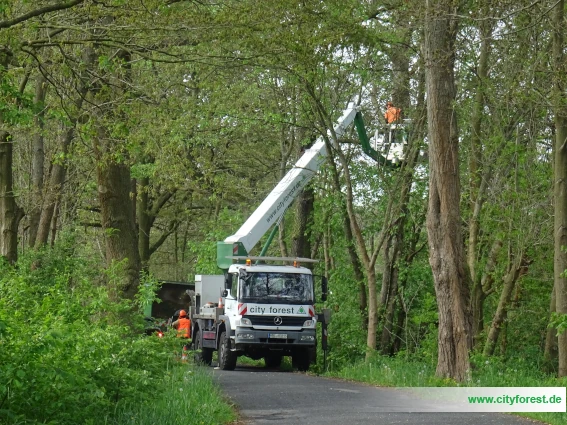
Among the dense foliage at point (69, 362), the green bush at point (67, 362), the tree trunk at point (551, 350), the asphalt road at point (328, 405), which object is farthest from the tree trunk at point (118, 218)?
the tree trunk at point (551, 350)

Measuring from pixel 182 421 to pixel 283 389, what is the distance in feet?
20.6

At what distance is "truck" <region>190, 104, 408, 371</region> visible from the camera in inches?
958

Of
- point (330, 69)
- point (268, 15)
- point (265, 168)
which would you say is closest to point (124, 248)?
point (268, 15)

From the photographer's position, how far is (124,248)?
61.3ft

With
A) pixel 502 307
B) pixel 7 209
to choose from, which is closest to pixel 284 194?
pixel 502 307

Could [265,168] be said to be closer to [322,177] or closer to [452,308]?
[322,177]

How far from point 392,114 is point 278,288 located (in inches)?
208

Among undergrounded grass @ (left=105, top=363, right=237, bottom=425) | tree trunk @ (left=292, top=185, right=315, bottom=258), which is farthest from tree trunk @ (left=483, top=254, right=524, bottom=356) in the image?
undergrounded grass @ (left=105, top=363, right=237, bottom=425)

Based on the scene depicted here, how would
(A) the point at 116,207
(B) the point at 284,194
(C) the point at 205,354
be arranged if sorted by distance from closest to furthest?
(A) the point at 116,207
(B) the point at 284,194
(C) the point at 205,354

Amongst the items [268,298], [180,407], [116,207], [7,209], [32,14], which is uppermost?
[32,14]

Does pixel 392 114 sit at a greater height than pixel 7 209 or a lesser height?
greater

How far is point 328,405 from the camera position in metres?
14.7

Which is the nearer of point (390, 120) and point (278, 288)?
point (278, 288)

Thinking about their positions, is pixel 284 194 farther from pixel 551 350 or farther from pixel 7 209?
pixel 551 350
